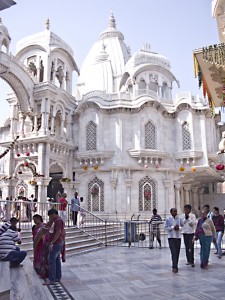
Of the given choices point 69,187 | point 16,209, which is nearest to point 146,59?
point 69,187

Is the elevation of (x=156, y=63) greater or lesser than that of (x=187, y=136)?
greater

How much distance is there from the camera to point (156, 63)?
2830 cm

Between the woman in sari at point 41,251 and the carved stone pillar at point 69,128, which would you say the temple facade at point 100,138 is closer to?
the carved stone pillar at point 69,128

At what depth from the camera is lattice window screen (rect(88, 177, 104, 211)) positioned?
23.4 metres

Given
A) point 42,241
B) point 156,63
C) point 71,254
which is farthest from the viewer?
point 156,63

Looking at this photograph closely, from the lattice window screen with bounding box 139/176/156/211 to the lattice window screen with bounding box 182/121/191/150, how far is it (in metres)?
3.98

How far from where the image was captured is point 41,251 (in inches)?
258

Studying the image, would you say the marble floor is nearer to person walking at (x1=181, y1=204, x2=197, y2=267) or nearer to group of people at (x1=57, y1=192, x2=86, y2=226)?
person walking at (x1=181, y1=204, x2=197, y2=267)

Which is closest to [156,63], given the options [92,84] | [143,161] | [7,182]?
[92,84]

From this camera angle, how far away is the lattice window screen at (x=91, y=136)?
24.2 metres

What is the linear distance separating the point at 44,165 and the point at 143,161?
299 inches

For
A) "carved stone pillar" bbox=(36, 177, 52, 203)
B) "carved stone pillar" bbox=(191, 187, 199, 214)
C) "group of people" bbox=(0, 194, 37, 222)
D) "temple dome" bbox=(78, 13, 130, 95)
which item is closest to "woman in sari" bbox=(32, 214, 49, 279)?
"group of people" bbox=(0, 194, 37, 222)

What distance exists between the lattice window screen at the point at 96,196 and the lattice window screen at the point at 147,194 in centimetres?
306

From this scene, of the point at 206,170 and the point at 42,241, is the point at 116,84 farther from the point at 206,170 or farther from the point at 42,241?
the point at 42,241
